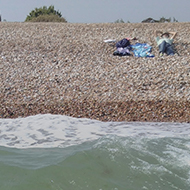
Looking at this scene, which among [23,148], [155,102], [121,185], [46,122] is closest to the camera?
[121,185]

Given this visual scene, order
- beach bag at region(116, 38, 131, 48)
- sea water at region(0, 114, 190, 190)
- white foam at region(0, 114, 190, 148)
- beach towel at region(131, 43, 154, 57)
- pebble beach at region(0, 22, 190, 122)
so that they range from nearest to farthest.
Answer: sea water at region(0, 114, 190, 190) < white foam at region(0, 114, 190, 148) < pebble beach at region(0, 22, 190, 122) < beach towel at region(131, 43, 154, 57) < beach bag at region(116, 38, 131, 48)

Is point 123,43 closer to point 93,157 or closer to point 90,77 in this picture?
point 90,77

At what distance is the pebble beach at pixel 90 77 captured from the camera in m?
6.81

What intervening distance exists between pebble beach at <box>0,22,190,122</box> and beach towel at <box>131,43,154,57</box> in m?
0.28

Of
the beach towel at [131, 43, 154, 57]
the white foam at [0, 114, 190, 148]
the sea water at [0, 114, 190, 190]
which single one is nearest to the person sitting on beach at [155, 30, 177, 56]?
the beach towel at [131, 43, 154, 57]

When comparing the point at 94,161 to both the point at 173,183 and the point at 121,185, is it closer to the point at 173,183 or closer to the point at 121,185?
the point at 121,185

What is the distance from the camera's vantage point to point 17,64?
370 inches

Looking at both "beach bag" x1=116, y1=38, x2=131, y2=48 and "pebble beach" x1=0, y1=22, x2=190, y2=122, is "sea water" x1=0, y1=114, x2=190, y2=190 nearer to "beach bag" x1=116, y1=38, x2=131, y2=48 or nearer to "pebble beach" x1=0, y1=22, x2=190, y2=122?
"pebble beach" x1=0, y1=22, x2=190, y2=122

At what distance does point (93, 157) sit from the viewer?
3762 millimetres

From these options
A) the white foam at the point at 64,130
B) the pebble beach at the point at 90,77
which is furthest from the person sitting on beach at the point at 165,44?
the white foam at the point at 64,130

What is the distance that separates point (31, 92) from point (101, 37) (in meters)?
4.66

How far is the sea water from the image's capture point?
10.1 ft

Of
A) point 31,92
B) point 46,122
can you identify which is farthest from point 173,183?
point 31,92

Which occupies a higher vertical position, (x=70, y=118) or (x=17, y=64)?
(x=17, y=64)
